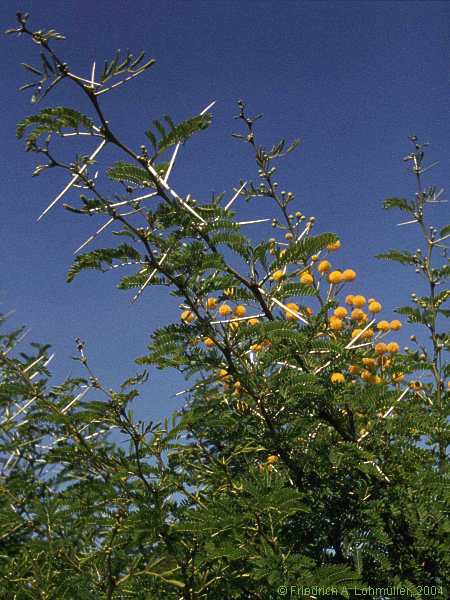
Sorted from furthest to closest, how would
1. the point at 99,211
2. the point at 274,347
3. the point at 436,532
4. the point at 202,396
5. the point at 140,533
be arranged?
1. the point at 202,396
2. the point at 274,347
3. the point at 436,532
4. the point at 99,211
5. the point at 140,533

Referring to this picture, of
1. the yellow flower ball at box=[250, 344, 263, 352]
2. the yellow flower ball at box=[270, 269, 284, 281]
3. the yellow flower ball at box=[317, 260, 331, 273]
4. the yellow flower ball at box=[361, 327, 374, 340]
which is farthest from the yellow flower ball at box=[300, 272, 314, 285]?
the yellow flower ball at box=[270, 269, 284, 281]

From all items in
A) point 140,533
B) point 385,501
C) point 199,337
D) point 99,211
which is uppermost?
point 99,211

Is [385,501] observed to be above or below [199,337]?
below

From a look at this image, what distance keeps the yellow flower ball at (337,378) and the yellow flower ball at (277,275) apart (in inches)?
26.9

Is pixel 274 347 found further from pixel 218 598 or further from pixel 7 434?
pixel 7 434

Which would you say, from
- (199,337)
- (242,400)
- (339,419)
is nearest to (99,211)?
(199,337)

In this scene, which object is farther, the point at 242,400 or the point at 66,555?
the point at 242,400

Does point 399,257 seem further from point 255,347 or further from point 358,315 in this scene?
point 255,347

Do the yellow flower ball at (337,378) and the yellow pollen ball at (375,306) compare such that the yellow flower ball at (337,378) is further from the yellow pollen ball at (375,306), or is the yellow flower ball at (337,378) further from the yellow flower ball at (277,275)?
the yellow pollen ball at (375,306)

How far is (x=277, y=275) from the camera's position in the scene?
322 cm

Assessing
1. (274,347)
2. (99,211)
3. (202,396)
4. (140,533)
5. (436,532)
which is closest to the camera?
(140,533)

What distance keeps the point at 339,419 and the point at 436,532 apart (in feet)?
2.50

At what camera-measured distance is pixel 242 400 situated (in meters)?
3.18

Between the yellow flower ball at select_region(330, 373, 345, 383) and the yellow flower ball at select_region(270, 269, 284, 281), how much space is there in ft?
2.24
